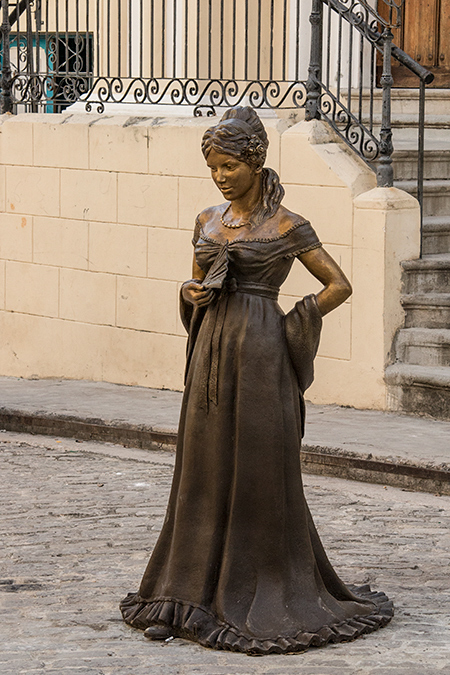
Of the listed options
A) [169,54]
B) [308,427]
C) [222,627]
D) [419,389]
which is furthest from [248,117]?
[169,54]

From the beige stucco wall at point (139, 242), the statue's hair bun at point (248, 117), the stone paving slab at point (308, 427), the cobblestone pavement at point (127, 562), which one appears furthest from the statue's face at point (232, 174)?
the beige stucco wall at point (139, 242)

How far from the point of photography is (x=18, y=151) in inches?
420

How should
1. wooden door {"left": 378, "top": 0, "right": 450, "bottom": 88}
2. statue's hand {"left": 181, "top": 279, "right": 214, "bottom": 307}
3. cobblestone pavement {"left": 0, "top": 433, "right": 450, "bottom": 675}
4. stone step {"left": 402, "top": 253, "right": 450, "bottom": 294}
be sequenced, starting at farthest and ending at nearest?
1. wooden door {"left": 378, "top": 0, "right": 450, "bottom": 88}
2. stone step {"left": 402, "top": 253, "right": 450, "bottom": 294}
3. statue's hand {"left": 181, "top": 279, "right": 214, "bottom": 307}
4. cobblestone pavement {"left": 0, "top": 433, "right": 450, "bottom": 675}

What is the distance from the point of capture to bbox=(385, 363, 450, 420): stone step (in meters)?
8.47

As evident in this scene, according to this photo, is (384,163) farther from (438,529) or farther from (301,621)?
(301,621)

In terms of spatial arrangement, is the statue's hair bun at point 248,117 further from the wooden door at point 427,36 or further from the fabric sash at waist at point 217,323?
the wooden door at point 427,36

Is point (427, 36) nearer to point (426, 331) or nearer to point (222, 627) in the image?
point (426, 331)

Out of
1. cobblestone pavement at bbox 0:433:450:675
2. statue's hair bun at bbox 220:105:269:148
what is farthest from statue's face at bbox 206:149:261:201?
cobblestone pavement at bbox 0:433:450:675

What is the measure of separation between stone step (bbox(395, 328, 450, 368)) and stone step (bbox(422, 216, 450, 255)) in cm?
88

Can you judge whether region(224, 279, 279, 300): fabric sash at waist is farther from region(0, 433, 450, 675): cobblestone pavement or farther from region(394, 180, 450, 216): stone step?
region(394, 180, 450, 216): stone step

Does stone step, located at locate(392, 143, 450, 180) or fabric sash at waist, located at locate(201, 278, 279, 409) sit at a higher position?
stone step, located at locate(392, 143, 450, 180)

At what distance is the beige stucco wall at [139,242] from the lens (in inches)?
344

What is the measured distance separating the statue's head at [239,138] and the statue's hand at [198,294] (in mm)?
529

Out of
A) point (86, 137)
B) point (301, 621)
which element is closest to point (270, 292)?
point (301, 621)
